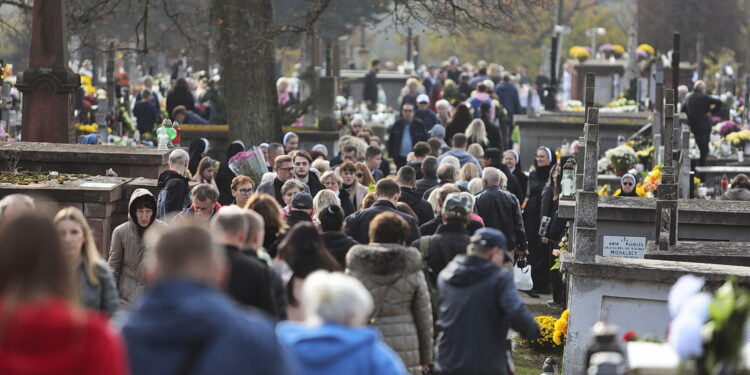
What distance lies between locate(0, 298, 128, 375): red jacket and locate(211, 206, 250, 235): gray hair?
280cm

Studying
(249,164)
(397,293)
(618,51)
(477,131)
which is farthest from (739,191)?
(618,51)

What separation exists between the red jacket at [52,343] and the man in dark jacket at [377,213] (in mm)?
6127

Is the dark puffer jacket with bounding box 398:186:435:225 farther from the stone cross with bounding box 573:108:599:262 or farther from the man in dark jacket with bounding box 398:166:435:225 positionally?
the stone cross with bounding box 573:108:599:262

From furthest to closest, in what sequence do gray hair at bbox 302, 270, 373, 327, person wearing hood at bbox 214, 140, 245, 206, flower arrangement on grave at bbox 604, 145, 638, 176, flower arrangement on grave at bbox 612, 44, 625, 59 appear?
flower arrangement on grave at bbox 612, 44, 625, 59 → flower arrangement on grave at bbox 604, 145, 638, 176 → person wearing hood at bbox 214, 140, 245, 206 → gray hair at bbox 302, 270, 373, 327

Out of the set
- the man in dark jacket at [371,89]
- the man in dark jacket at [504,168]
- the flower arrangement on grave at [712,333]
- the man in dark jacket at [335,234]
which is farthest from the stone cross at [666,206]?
the man in dark jacket at [371,89]

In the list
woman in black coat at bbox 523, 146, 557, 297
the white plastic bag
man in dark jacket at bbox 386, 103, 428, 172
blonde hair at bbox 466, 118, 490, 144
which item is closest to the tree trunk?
man in dark jacket at bbox 386, 103, 428, 172

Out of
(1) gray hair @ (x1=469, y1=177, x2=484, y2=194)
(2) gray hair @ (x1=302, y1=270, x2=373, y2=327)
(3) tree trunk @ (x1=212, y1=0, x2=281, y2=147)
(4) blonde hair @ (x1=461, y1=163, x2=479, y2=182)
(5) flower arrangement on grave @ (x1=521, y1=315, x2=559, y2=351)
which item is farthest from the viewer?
(3) tree trunk @ (x1=212, y1=0, x2=281, y2=147)

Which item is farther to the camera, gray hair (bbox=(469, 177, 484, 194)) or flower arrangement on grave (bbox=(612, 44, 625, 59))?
flower arrangement on grave (bbox=(612, 44, 625, 59))

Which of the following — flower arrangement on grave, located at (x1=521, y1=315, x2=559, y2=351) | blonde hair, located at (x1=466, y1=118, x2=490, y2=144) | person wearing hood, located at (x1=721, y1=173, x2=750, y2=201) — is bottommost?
flower arrangement on grave, located at (x1=521, y1=315, x2=559, y2=351)

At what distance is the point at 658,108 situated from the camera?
23984 mm

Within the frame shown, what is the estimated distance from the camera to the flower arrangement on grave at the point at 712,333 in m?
6.30

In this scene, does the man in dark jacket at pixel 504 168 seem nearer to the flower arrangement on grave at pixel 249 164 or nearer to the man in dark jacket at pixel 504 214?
the flower arrangement on grave at pixel 249 164

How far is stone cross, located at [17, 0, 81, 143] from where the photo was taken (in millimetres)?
17172

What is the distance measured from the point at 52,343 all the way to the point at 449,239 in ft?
17.4
